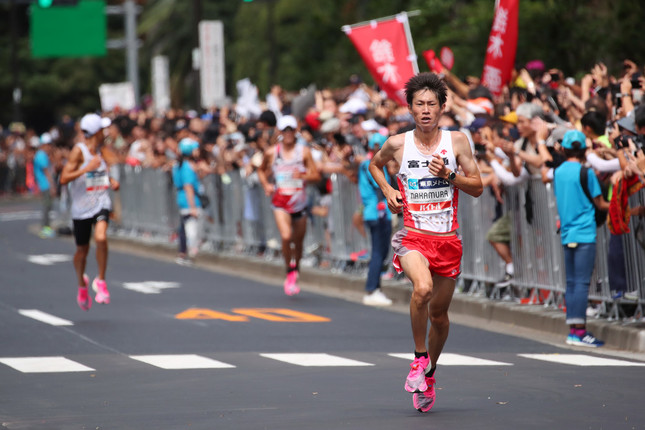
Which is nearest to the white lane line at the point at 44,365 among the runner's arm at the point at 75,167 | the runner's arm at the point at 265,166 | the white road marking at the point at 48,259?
the runner's arm at the point at 75,167

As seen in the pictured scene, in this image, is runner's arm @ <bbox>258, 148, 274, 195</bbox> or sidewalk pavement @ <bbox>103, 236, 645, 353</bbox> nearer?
sidewalk pavement @ <bbox>103, 236, 645, 353</bbox>

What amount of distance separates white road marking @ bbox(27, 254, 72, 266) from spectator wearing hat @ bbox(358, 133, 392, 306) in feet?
25.5

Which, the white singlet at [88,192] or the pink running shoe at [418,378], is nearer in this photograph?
the pink running shoe at [418,378]

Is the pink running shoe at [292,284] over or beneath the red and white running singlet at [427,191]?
beneath

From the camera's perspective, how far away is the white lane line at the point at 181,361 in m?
11.3

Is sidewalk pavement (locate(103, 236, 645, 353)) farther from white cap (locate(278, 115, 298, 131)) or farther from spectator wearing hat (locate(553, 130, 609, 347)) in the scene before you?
white cap (locate(278, 115, 298, 131))

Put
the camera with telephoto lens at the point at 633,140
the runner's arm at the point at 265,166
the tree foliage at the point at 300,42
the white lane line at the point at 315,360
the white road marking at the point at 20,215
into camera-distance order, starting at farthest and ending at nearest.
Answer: the white road marking at the point at 20,215, the tree foliage at the point at 300,42, the runner's arm at the point at 265,166, the camera with telephoto lens at the point at 633,140, the white lane line at the point at 315,360

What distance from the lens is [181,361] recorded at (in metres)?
11.7

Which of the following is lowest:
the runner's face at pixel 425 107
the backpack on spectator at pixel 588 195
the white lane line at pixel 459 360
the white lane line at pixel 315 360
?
the white lane line at pixel 459 360

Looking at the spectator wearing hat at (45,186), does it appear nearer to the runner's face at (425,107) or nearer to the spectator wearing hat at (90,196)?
the spectator wearing hat at (90,196)

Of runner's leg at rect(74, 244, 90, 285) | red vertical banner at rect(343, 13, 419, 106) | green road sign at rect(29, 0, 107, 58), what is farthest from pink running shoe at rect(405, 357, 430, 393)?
green road sign at rect(29, 0, 107, 58)

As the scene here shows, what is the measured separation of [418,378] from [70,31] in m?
38.2

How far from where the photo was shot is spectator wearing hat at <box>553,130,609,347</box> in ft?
42.3

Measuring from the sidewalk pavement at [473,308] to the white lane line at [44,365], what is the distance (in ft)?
14.7
